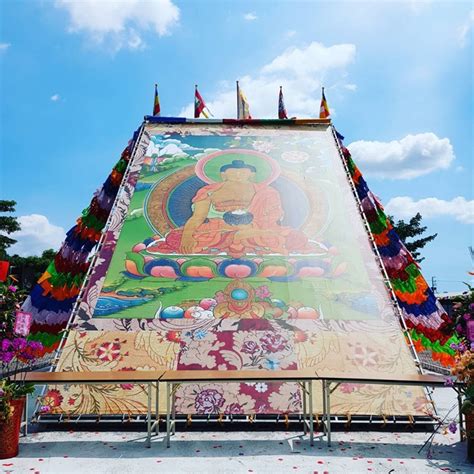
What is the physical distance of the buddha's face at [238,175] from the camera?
10234mm

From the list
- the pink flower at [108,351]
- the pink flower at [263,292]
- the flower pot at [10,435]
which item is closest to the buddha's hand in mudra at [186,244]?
the pink flower at [263,292]

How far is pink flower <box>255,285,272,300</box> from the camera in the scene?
25.4ft

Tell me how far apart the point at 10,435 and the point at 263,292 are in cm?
425

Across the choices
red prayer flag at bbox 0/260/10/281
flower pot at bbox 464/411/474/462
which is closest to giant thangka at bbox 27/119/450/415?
flower pot at bbox 464/411/474/462

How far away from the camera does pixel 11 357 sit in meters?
5.02

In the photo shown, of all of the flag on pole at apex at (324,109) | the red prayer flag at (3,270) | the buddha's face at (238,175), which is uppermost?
the flag on pole at apex at (324,109)

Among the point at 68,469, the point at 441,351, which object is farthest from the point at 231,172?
the point at 68,469

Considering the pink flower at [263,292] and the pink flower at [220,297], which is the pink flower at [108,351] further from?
the pink flower at [263,292]

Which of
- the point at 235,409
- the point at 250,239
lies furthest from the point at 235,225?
the point at 235,409

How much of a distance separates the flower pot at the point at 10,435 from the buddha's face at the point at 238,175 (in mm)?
6506

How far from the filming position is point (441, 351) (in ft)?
28.5

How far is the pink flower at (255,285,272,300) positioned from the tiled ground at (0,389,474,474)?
247cm

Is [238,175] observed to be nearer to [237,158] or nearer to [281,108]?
[237,158]

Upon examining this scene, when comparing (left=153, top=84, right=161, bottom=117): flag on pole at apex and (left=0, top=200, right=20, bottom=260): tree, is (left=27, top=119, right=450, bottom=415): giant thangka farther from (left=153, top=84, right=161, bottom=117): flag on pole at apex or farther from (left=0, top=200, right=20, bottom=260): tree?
(left=0, top=200, right=20, bottom=260): tree
